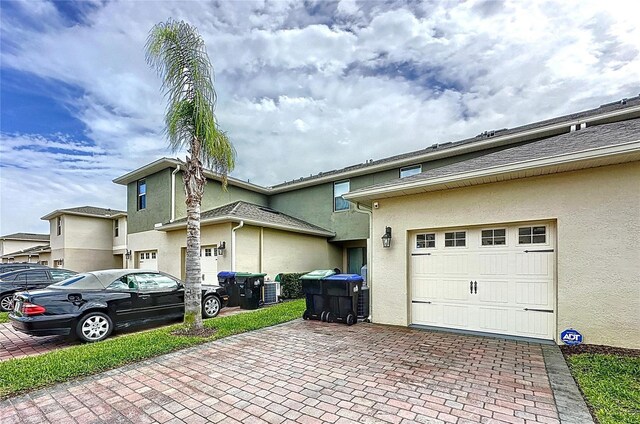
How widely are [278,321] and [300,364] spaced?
3.09 meters

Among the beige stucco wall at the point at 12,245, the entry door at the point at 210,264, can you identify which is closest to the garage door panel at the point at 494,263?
the entry door at the point at 210,264

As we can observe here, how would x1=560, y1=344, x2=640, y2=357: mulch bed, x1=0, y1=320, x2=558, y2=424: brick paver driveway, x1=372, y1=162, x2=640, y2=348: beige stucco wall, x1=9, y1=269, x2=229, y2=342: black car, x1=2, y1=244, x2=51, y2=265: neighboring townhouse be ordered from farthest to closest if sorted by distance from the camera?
x1=2, y1=244, x2=51, y2=265: neighboring townhouse → x1=9, y1=269, x2=229, y2=342: black car → x1=372, y1=162, x2=640, y2=348: beige stucco wall → x1=560, y1=344, x2=640, y2=357: mulch bed → x1=0, y1=320, x2=558, y2=424: brick paver driveway

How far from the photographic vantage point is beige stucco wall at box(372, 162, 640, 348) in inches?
192

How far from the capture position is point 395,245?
721 cm

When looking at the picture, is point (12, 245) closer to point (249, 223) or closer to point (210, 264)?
point (210, 264)

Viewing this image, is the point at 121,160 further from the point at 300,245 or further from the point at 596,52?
the point at 596,52

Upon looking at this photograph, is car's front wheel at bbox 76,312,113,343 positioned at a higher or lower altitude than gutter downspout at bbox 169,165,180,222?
lower

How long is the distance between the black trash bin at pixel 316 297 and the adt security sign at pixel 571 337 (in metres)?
4.71

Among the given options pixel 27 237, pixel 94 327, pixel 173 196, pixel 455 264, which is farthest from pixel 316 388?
pixel 27 237

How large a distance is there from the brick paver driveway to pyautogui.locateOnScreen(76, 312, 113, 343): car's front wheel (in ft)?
7.75

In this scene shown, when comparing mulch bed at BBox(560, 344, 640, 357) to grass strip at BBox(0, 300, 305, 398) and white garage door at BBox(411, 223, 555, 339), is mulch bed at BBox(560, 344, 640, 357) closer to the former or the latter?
white garage door at BBox(411, 223, 555, 339)

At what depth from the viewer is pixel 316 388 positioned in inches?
145

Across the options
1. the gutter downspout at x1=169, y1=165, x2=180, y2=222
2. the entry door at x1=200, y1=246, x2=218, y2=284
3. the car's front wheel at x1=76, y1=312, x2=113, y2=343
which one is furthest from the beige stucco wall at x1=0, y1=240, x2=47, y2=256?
the car's front wheel at x1=76, y1=312, x2=113, y2=343

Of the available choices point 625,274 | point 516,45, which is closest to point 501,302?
point 625,274
